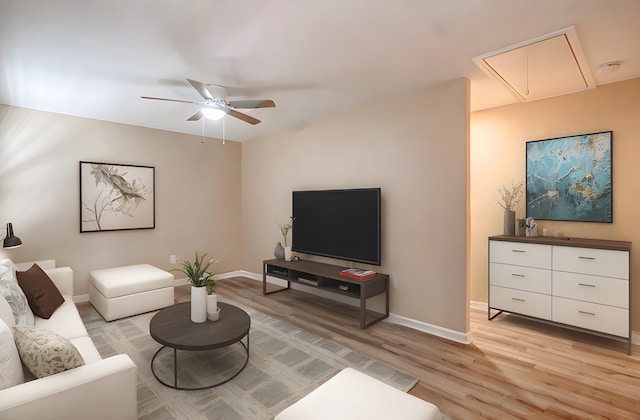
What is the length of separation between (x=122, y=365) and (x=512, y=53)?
10.9 feet

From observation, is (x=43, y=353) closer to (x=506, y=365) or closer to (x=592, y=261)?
(x=506, y=365)

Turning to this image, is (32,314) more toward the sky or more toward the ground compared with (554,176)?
more toward the ground

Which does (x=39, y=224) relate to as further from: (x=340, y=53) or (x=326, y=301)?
(x=340, y=53)

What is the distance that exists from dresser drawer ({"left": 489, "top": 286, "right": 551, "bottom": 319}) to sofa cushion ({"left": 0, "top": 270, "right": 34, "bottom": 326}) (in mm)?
4168

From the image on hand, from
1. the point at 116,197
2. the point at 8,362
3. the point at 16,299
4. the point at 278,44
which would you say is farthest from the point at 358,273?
the point at 116,197

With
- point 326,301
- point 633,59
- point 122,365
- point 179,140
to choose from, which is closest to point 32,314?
point 122,365

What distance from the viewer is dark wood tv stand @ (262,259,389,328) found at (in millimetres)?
3326

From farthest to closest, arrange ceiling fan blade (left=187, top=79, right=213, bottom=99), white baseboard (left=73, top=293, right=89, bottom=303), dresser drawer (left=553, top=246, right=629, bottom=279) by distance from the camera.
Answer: white baseboard (left=73, top=293, right=89, bottom=303) → dresser drawer (left=553, top=246, right=629, bottom=279) → ceiling fan blade (left=187, top=79, right=213, bottom=99)

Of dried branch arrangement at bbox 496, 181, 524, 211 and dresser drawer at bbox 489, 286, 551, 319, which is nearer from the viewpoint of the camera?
dresser drawer at bbox 489, 286, 551, 319

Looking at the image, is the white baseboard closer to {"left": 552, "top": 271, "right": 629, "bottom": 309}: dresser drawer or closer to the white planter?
Answer: the white planter

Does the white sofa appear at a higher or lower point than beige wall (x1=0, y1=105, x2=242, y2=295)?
lower

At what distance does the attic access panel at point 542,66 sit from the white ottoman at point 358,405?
8.30 feet

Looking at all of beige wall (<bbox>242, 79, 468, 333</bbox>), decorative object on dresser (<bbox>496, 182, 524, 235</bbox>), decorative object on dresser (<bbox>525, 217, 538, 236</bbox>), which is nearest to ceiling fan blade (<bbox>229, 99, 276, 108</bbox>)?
beige wall (<bbox>242, 79, 468, 333</bbox>)

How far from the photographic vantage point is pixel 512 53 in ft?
8.00
